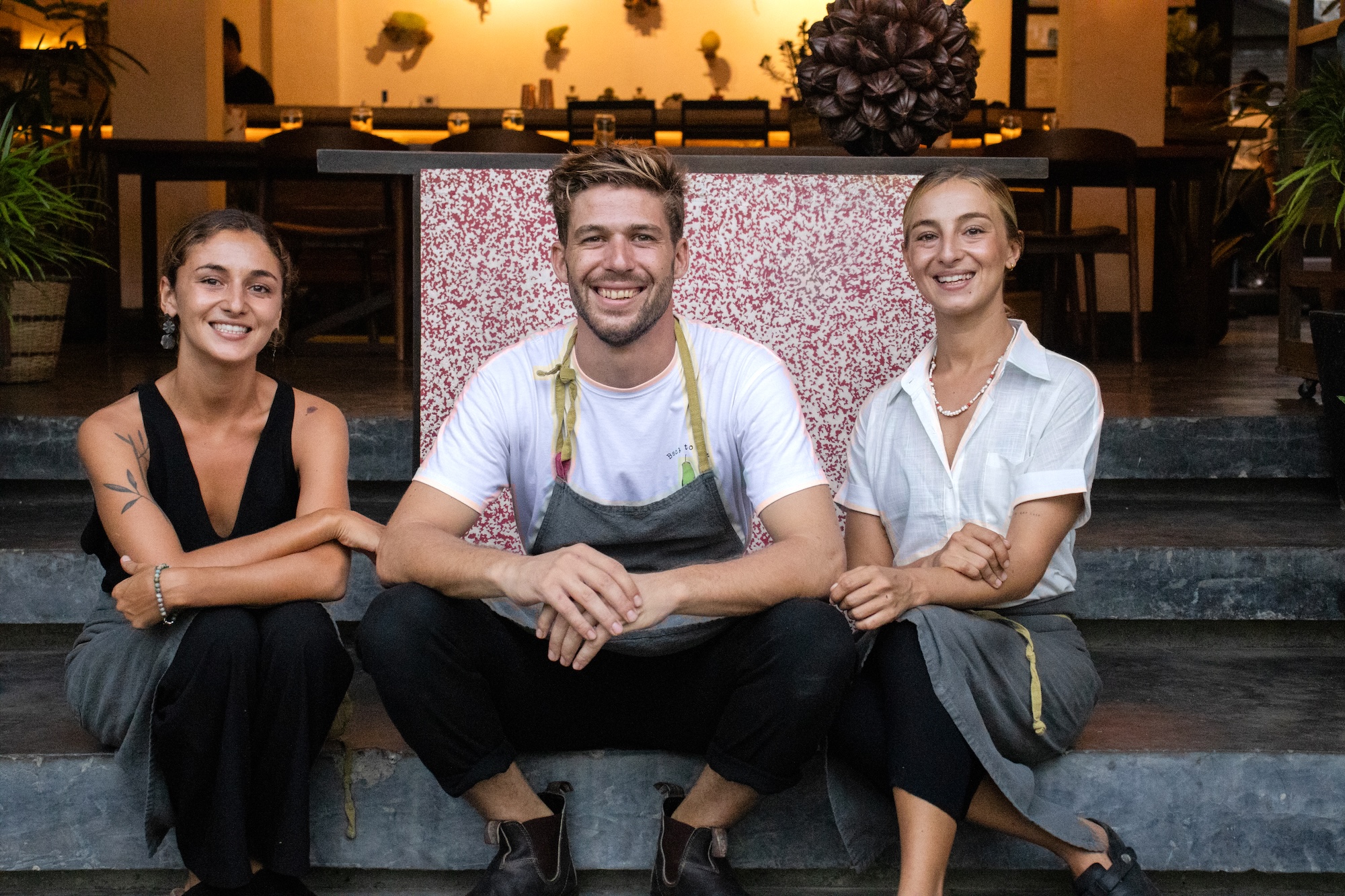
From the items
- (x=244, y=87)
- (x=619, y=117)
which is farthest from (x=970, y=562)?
(x=244, y=87)

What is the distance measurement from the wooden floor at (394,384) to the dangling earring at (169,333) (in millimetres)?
831

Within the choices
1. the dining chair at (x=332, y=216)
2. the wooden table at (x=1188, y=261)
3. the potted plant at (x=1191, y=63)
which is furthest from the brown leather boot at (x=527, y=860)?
the potted plant at (x=1191, y=63)

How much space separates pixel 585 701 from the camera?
193cm

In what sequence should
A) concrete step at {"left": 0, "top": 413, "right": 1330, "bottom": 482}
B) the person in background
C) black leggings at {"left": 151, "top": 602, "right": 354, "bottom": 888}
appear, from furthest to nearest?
1. the person in background
2. concrete step at {"left": 0, "top": 413, "right": 1330, "bottom": 482}
3. black leggings at {"left": 151, "top": 602, "right": 354, "bottom": 888}

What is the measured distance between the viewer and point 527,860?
1819 millimetres

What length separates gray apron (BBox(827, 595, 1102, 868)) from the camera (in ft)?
5.64

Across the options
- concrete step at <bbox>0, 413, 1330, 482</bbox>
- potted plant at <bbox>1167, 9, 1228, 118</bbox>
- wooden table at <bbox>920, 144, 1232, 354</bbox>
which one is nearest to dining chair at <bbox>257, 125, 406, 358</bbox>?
concrete step at <bbox>0, 413, 1330, 482</bbox>

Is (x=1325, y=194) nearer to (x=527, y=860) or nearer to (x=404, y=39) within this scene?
(x=527, y=860)

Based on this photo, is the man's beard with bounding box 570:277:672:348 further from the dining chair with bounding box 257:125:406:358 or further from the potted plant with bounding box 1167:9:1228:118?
the potted plant with bounding box 1167:9:1228:118

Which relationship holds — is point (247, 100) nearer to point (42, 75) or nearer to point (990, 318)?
point (42, 75)

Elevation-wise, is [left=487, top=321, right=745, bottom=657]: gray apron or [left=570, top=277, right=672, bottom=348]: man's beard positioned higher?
[left=570, top=277, right=672, bottom=348]: man's beard

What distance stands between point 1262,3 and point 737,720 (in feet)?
39.8

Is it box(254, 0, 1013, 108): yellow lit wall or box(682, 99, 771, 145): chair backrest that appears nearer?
box(682, 99, 771, 145): chair backrest

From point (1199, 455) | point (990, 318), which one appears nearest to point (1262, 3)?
point (1199, 455)
